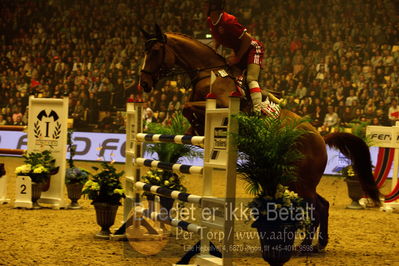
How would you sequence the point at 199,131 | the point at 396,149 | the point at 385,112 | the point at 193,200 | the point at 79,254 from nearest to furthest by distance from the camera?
1. the point at 193,200
2. the point at 79,254
3. the point at 199,131
4. the point at 396,149
5. the point at 385,112

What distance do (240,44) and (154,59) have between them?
0.96 m

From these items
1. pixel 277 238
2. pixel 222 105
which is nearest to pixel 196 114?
pixel 222 105

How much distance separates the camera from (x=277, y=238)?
4.40 m

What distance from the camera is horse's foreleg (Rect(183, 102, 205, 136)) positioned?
6.40 meters

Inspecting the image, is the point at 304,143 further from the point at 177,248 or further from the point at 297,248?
the point at 177,248

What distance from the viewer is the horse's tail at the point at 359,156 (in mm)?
6352

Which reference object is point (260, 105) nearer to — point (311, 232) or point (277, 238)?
point (311, 232)

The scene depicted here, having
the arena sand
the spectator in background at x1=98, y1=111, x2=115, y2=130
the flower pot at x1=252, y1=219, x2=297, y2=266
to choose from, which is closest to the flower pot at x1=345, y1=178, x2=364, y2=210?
the arena sand

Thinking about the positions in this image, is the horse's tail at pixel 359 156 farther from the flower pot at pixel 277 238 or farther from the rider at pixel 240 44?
the flower pot at pixel 277 238

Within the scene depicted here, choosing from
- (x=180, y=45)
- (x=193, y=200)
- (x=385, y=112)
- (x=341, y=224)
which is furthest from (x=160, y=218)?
(x=385, y=112)

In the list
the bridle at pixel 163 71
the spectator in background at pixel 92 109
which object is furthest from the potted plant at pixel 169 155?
the spectator in background at pixel 92 109

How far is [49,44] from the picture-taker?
23.6m

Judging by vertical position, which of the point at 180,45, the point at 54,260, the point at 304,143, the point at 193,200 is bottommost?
the point at 54,260

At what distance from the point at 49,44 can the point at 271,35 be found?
340 inches
